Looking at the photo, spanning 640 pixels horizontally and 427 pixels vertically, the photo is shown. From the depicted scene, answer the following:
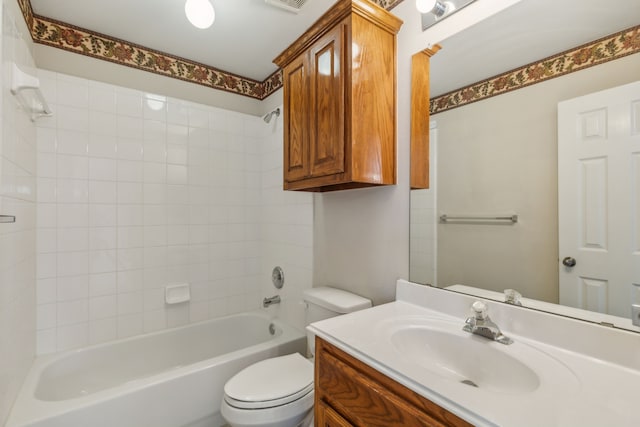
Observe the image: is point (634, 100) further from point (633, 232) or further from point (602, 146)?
point (633, 232)

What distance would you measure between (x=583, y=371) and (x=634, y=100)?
0.73 meters

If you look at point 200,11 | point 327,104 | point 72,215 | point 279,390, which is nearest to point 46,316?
point 72,215

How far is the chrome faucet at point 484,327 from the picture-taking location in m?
0.94

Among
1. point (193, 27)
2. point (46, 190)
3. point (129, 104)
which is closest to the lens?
point (46, 190)

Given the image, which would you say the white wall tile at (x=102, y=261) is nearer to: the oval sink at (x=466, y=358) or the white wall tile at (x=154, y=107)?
the white wall tile at (x=154, y=107)

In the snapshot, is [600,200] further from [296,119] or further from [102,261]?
[102,261]

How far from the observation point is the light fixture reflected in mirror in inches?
47.2

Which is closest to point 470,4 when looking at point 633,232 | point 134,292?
point 633,232

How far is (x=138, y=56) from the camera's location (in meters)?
2.12

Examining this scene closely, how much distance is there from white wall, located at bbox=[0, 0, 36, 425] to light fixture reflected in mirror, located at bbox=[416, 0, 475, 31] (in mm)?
1638

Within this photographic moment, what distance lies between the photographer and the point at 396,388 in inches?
29.8

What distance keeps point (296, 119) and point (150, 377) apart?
4.96 feet

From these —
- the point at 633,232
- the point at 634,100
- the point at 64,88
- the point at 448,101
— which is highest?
the point at 64,88

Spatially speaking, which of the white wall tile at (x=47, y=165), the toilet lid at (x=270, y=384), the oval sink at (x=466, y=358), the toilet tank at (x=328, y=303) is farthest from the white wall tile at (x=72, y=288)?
the oval sink at (x=466, y=358)
